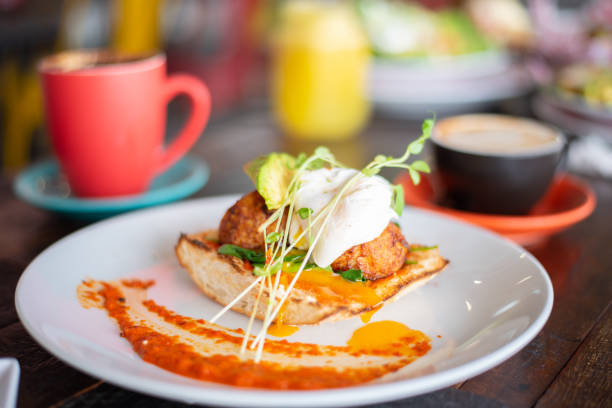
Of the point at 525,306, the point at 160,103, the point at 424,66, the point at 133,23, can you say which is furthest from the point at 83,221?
the point at 133,23

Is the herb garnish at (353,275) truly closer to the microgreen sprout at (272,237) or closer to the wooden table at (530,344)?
the microgreen sprout at (272,237)

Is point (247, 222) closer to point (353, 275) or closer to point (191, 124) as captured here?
point (353, 275)

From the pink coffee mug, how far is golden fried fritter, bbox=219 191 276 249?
0.62m

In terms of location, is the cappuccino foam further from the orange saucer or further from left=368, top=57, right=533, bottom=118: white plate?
left=368, top=57, right=533, bottom=118: white plate

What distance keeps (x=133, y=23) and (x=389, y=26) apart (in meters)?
3.31

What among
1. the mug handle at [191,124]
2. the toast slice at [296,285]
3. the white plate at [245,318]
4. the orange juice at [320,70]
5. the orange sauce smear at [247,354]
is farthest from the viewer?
the orange juice at [320,70]

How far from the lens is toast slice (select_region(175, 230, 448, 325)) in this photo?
1.03m

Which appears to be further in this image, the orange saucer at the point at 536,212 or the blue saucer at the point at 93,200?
the blue saucer at the point at 93,200

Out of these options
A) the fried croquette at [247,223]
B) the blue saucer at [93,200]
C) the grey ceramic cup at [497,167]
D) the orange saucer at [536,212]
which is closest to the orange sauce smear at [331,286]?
the fried croquette at [247,223]

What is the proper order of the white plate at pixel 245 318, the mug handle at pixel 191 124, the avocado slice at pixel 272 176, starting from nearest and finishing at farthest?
the white plate at pixel 245 318
the avocado slice at pixel 272 176
the mug handle at pixel 191 124

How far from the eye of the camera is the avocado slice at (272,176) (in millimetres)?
1145

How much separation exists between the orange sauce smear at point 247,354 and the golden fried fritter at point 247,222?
18cm

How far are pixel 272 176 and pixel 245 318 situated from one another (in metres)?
0.27

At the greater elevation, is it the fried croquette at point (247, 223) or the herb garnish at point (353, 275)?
the fried croquette at point (247, 223)
